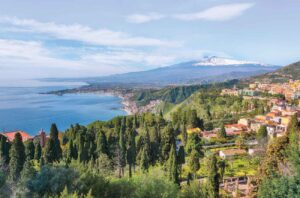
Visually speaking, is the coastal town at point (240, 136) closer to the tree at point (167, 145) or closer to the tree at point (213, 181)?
the tree at point (213, 181)

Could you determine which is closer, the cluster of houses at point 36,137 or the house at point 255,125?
the cluster of houses at point 36,137

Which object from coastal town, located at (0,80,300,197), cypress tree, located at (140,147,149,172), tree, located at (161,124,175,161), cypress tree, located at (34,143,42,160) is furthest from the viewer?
tree, located at (161,124,175,161)

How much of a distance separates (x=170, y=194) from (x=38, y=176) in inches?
241

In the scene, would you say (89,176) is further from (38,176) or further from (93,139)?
(93,139)

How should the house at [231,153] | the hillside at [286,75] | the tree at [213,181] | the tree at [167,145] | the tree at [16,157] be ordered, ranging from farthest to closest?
the hillside at [286,75], the house at [231,153], the tree at [167,145], the tree at [16,157], the tree at [213,181]

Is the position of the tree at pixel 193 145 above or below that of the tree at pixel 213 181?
below

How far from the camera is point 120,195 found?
1431cm

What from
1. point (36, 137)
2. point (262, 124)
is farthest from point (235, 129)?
point (36, 137)

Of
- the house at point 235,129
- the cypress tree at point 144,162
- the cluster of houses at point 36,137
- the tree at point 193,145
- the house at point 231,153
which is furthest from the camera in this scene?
the house at point 235,129

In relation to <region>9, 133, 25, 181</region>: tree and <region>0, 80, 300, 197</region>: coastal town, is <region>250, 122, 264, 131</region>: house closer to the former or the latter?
<region>0, 80, 300, 197</region>: coastal town

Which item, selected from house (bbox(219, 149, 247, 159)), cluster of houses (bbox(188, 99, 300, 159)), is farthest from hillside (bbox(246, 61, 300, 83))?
house (bbox(219, 149, 247, 159))

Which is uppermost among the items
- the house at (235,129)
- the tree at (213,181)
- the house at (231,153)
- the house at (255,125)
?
the tree at (213,181)

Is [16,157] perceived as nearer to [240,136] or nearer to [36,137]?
[36,137]

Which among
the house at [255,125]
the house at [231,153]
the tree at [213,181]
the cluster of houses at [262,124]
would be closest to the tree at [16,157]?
the tree at [213,181]
